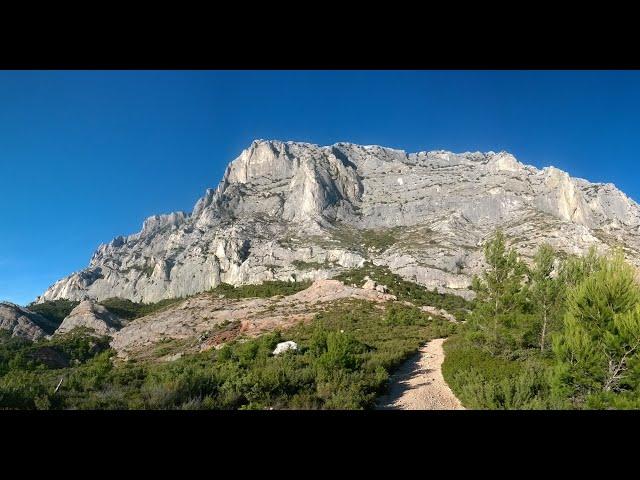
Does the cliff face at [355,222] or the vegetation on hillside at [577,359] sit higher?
the cliff face at [355,222]

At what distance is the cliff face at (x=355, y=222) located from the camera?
77938mm

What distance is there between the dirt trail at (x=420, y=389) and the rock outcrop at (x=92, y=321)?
2173 inches

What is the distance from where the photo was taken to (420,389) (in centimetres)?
1213

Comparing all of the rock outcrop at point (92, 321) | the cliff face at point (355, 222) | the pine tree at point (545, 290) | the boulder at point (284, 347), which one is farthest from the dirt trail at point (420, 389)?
the rock outcrop at point (92, 321)

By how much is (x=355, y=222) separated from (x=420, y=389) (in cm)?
9125

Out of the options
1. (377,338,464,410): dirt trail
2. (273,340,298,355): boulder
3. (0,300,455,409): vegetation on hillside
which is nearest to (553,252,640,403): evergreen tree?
(377,338,464,410): dirt trail

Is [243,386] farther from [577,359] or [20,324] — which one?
[20,324]

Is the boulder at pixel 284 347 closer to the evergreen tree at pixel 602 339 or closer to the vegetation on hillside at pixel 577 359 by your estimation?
the vegetation on hillside at pixel 577 359

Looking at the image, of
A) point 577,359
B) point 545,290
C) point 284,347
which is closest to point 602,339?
point 577,359

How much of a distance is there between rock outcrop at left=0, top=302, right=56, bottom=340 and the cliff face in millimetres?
36202
